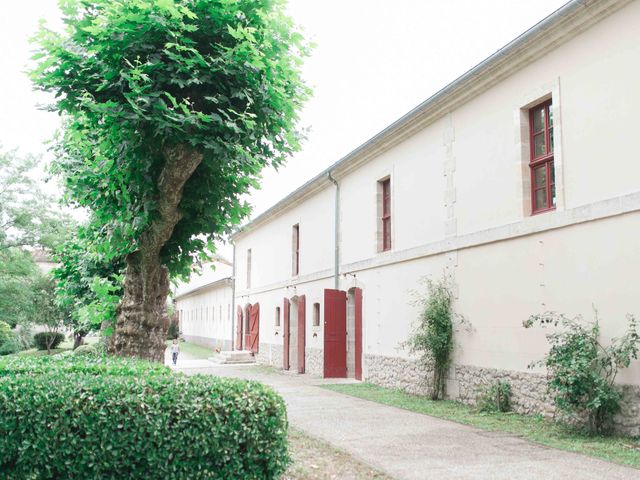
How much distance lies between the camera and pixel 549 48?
934 cm

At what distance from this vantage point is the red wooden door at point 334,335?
16.5 m

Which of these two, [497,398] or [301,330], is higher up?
[301,330]

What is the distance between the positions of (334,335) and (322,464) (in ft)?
33.6

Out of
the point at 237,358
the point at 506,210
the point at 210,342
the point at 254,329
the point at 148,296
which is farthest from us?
the point at 210,342

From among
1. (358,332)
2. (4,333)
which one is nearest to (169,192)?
(358,332)

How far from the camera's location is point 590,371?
7871mm

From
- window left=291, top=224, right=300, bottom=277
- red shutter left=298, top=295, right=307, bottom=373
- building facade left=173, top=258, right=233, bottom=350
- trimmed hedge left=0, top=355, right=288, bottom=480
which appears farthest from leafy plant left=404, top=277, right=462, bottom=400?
building facade left=173, top=258, right=233, bottom=350

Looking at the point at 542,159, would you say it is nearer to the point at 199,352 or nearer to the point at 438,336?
the point at 438,336

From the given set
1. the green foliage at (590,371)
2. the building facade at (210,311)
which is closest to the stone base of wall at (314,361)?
the building facade at (210,311)

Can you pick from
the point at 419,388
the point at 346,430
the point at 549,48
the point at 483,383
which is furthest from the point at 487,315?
the point at 549,48

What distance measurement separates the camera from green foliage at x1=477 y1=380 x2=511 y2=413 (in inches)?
386

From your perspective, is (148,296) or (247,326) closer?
(148,296)

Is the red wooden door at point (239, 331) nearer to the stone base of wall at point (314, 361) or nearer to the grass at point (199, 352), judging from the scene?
the grass at point (199, 352)

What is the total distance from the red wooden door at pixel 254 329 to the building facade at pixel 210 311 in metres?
2.64
